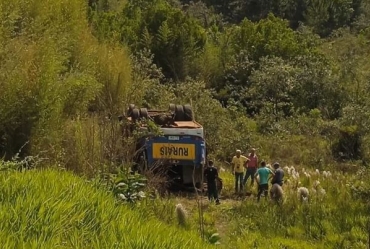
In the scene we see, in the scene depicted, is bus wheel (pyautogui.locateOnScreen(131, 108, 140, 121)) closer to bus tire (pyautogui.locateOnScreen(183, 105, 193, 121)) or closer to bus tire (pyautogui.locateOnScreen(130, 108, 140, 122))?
bus tire (pyautogui.locateOnScreen(130, 108, 140, 122))

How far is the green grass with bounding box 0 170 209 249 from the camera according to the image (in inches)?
179

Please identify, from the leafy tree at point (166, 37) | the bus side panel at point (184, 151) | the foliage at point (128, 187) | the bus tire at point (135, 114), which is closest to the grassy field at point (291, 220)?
the foliage at point (128, 187)

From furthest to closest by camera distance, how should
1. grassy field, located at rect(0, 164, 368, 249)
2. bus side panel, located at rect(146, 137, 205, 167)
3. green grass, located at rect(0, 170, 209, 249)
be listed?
bus side panel, located at rect(146, 137, 205, 167) → grassy field, located at rect(0, 164, 368, 249) → green grass, located at rect(0, 170, 209, 249)

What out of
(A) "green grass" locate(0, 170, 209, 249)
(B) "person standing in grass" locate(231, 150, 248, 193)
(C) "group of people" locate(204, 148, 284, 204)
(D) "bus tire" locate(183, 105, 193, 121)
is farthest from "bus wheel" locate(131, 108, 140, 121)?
(A) "green grass" locate(0, 170, 209, 249)

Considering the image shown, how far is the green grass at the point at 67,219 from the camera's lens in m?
4.55

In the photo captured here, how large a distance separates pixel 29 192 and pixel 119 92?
38.3 feet

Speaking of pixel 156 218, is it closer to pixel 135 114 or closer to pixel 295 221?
pixel 295 221

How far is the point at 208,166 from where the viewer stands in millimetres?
11656

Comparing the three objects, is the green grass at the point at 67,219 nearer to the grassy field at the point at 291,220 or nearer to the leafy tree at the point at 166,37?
the grassy field at the point at 291,220

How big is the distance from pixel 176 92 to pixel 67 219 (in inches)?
763

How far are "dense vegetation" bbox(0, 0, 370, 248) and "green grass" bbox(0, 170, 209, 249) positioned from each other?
5cm

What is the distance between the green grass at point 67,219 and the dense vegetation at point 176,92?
45 millimetres

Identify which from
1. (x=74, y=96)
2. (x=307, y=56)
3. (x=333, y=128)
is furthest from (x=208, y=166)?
(x=307, y=56)

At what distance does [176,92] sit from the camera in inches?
956
